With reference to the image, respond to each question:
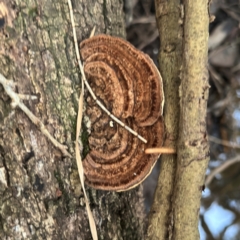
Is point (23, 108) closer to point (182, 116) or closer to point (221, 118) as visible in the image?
point (182, 116)

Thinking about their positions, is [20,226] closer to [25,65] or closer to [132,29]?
[25,65]

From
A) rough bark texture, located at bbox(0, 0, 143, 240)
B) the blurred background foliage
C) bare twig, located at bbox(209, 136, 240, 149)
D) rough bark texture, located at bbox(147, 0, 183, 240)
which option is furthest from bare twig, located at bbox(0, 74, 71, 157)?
bare twig, located at bbox(209, 136, 240, 149)

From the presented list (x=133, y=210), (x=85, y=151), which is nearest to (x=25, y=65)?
(x=85, y=151)

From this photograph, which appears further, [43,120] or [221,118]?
[221,118]

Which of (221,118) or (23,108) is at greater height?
(221,118)

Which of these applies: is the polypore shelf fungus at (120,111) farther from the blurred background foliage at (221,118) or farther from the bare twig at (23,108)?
the blurred background foliage at (221,118)

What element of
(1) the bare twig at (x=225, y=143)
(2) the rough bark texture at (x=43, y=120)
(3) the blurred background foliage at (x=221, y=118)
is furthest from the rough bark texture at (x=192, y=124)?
(1) the bare twig at (x=225, y=143)

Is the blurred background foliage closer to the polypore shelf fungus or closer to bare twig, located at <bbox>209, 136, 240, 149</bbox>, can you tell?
bare twig, located at <bbox>209, 136, 240, 149</bbox>

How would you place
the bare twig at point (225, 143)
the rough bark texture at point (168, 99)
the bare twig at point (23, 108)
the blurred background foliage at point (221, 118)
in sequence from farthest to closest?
the bare twig at point (225, 143), the blurred background foliage at point (221, 118), the rough bark texture at point (168, 99), the bare twig at point (23, 108)

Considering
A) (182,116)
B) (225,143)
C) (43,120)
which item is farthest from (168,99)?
(225,143)
